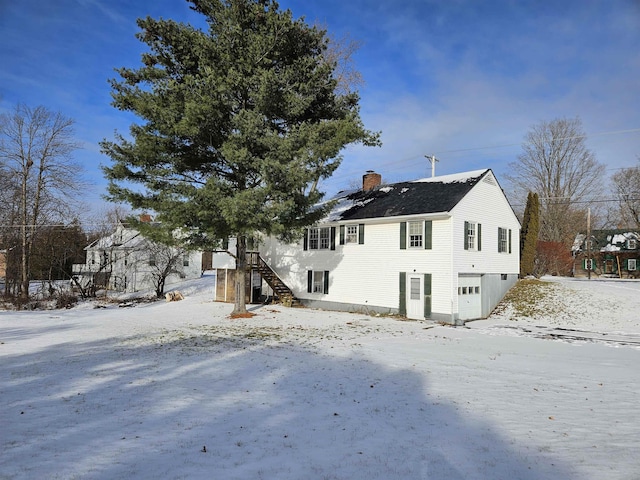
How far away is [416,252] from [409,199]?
3130 millimetres

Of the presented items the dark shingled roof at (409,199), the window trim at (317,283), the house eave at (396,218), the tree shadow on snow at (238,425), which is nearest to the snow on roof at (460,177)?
the dark shingled roof at (409,199)

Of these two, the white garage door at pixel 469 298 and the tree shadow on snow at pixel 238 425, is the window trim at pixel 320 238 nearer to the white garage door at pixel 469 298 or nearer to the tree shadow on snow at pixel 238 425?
the white garage door at pixel 469 298

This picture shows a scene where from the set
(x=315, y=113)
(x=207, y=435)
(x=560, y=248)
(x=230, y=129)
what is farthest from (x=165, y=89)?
(x=560, y=248)

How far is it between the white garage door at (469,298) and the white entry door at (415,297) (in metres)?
1.70

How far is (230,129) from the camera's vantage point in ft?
55.4

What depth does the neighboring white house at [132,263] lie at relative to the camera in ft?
114

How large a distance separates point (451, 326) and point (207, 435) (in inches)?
555

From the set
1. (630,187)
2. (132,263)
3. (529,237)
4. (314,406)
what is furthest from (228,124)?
(630,187)

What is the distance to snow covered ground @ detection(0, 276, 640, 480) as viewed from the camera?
15.5 feet

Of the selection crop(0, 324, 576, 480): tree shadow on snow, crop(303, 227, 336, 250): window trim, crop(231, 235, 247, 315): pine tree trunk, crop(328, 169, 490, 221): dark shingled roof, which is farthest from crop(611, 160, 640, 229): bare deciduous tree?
crop(0, 324, 576, 480): tree shadow on snow

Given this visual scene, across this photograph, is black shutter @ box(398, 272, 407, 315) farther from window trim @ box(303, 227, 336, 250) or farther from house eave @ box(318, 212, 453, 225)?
window trim @ box(303, 227, 336, 250)

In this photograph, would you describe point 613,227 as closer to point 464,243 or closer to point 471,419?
point 464,243

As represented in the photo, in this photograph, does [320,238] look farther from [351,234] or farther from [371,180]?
[371,180]

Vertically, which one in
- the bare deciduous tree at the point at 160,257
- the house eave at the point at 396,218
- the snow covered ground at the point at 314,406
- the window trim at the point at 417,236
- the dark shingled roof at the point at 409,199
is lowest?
the snow covered ground at the point at 314,406
